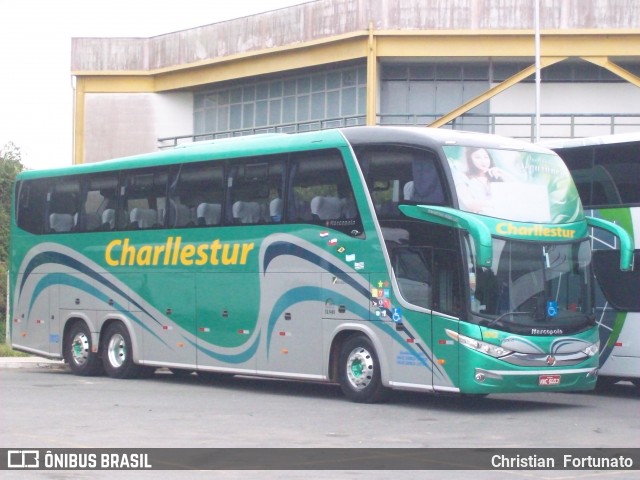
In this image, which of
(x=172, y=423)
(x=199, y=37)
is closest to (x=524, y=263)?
(x=172, y=423)

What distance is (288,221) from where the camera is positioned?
19203 mm

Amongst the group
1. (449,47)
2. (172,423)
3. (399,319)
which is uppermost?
(449,47)

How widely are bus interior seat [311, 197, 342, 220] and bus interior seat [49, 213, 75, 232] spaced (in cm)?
715

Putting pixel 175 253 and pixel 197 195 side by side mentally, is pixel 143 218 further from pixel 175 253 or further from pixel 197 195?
pixel 197 195

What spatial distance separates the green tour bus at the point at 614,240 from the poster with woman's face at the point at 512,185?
1.89 metres

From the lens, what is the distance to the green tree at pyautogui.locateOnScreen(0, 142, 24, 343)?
144ft

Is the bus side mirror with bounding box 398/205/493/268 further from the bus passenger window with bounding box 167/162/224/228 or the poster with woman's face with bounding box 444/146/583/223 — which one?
the bus passenger window with bounding box 167/162/224/228

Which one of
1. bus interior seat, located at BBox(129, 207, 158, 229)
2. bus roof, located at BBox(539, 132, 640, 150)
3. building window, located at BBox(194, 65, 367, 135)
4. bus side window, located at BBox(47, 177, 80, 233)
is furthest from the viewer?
building window, located at BBox(194, 65, 367, 135)

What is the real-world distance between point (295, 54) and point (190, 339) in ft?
67.0

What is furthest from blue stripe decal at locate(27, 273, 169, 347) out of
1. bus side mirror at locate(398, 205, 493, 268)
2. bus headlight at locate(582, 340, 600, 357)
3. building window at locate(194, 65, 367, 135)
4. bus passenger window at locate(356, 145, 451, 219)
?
building window at locate(194, 65, 367, 135)

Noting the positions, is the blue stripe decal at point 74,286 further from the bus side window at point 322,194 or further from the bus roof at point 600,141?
the bus roof at point 600,141

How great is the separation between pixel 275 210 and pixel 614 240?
562 centimetres

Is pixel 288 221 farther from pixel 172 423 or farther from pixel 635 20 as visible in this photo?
pixel 635 20

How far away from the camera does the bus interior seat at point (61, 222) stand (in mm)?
24094
